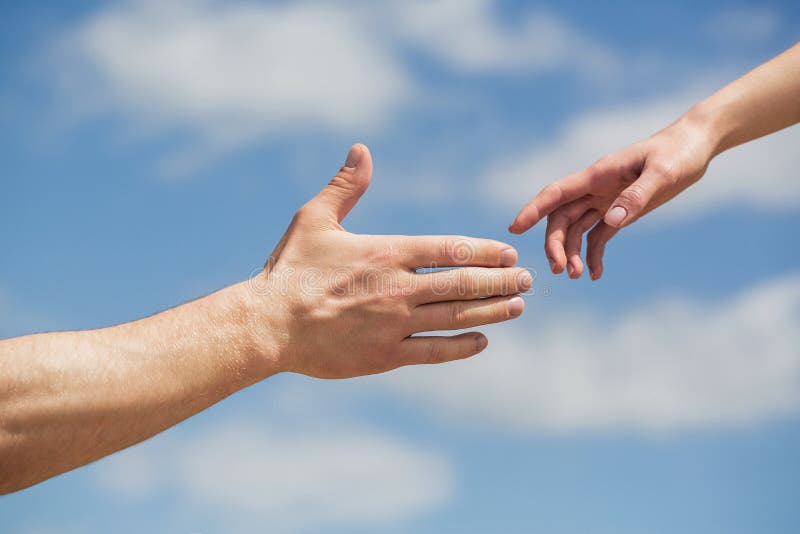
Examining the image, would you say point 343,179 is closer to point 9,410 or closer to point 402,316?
point 402,316

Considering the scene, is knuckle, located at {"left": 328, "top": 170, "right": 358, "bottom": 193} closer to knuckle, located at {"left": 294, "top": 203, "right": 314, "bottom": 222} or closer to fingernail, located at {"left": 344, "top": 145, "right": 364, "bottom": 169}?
fingernail, located at {"left": 344, "top": 145, "right": 364, "bottom": 169}

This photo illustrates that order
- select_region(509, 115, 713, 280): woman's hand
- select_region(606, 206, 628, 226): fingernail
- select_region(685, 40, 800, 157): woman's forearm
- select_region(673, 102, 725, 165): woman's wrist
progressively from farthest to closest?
select_region(685, 40, 800, 157): woman's forearm → select_region(673, 102, 725, 165): woman's wrist → select_region(509, 115, 713, 280): woman's hand → select_region(606, 206, 628, 226): fingernail

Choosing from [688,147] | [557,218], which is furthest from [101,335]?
[688,147]

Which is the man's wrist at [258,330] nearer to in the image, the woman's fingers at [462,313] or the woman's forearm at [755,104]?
the woman's fingers at [462,313]

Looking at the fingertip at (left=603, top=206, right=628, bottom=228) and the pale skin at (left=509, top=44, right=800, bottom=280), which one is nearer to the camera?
the fingertip at (left=603, top=206, right=628, bottom=228)

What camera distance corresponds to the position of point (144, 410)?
171 inches

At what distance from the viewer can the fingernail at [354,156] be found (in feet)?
15.4

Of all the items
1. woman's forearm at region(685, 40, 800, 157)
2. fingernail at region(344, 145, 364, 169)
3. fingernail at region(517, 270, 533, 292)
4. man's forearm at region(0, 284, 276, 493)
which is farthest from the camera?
woman's forearm at region(685, 40, 800, 157)

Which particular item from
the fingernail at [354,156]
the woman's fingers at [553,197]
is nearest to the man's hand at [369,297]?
the fingernail at [354,156]

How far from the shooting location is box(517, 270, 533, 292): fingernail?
4.59 m

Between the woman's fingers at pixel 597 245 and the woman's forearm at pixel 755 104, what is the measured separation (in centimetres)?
91

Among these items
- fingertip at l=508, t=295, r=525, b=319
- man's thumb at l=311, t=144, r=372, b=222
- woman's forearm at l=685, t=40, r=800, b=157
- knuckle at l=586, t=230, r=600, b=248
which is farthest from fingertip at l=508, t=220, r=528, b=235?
woman's forearm at l=685, t=40, r=800, b=157

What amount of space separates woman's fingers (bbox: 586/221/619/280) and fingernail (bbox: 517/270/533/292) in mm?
1220

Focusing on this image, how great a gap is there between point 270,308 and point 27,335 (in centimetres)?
136
